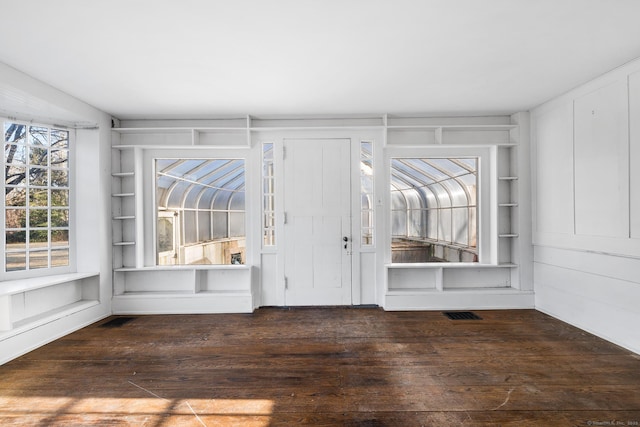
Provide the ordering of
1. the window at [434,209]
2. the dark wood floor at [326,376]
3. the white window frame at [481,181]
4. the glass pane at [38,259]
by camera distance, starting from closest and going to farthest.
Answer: the dark wood floor at [326,376]
the glass pane at [38,259]
the white window frame at [481,181]
the window at [434,209]

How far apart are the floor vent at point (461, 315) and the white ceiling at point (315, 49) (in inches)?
105

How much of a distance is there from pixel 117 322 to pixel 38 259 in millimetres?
1134

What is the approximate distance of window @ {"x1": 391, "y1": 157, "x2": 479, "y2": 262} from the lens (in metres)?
4.45

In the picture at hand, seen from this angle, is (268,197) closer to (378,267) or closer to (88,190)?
(378,267)

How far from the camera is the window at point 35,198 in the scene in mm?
3367

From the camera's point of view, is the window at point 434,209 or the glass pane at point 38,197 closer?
the glass pane at point 38,197

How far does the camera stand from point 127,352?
297 centimetres

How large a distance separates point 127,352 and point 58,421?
0.99 meters

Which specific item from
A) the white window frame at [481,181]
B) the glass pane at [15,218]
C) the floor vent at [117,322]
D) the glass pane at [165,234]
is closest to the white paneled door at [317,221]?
the white window frame at [481,181]

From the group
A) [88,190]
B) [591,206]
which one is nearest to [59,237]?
[88,190]

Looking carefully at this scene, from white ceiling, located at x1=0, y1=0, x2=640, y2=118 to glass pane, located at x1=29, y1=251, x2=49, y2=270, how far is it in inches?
73.9

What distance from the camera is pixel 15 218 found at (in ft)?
11.1

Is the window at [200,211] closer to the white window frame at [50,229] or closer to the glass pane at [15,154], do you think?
the white window frame at [50,229]

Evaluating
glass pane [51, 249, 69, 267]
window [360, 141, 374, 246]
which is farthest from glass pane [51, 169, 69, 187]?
window [360, 141, 374, 246]
